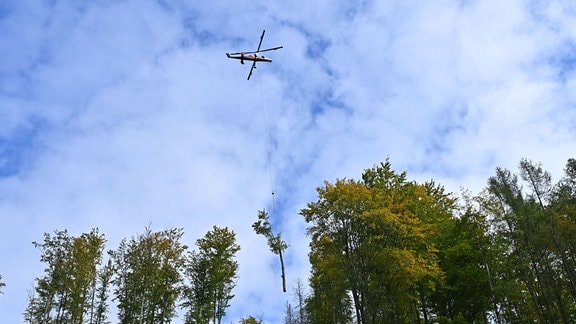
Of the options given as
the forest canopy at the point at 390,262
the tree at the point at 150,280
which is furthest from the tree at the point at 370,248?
the tree at the point at 150,280

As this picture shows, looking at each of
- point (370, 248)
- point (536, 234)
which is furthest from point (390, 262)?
point (536, 234)

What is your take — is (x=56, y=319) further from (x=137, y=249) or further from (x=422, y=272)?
(x=422, y=272)

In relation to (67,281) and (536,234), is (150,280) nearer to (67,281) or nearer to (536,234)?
(67,281)

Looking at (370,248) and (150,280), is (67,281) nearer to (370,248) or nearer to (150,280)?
(150,280)


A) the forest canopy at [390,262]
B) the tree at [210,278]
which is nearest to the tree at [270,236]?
the forest canopy at [390,262]

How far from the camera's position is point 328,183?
2408 cm

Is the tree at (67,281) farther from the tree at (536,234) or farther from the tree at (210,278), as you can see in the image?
the tree at (536,234)

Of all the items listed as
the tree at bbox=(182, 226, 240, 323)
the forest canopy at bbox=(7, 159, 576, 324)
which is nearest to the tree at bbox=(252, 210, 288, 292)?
the forest canopy at bbox=(7, 159, 576, 324)

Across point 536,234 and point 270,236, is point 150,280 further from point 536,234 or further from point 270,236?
point 536,234

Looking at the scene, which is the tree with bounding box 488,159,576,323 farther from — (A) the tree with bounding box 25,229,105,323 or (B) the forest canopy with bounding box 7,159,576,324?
(A) the tree with bounding box 25,229,105,323

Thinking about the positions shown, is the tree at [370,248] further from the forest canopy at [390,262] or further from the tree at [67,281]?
the tree at [67,281]

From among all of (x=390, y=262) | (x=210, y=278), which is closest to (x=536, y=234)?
(x=390, y=262)

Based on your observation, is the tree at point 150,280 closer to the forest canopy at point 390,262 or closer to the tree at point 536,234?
the forest canopy at point 390,262

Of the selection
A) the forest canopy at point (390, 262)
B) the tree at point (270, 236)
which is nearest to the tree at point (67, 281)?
the forest canopy at point (390, 262)
